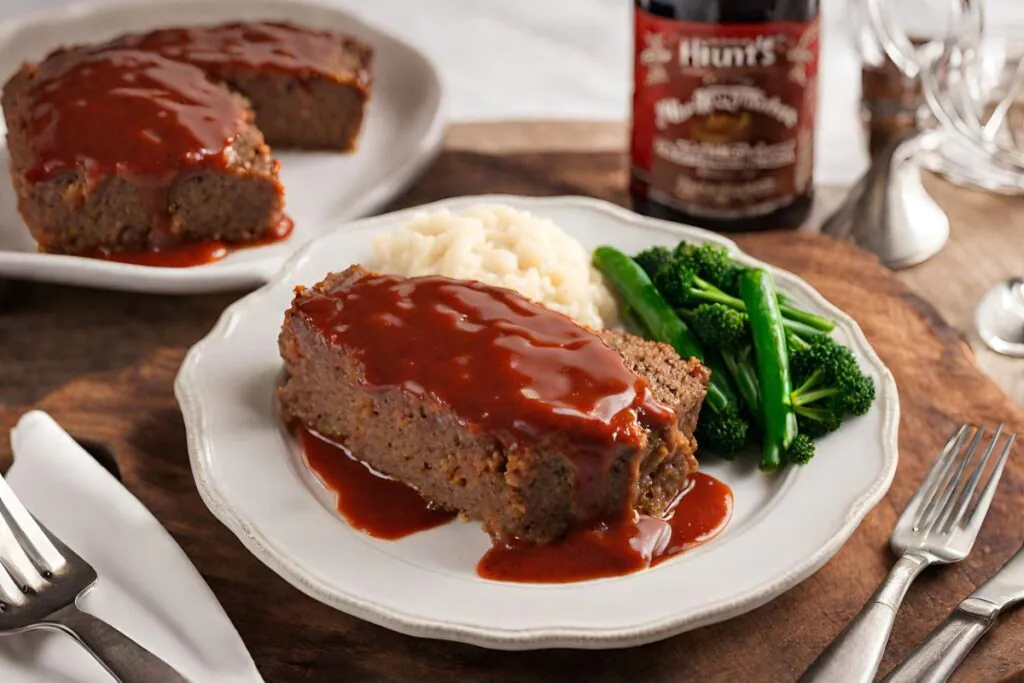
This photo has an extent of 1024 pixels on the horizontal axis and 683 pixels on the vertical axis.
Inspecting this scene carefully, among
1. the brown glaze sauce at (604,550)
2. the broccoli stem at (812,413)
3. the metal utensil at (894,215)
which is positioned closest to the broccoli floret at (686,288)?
the broccoli stem at (812,413)

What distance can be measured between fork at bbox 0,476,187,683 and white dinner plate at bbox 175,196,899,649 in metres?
0.47

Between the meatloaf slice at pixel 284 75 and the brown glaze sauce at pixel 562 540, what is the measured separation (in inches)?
120

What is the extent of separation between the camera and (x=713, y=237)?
5176mm

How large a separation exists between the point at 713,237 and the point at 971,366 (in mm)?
1209

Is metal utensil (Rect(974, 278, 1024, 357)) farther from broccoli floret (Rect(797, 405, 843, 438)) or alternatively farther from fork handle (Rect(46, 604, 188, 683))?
fork handle (Rect(46, 604, 188, 683))

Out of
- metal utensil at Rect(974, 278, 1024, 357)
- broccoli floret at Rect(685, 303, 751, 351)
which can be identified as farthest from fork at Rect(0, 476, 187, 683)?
metal utensil at Rect(974, 278, 1024, 357)

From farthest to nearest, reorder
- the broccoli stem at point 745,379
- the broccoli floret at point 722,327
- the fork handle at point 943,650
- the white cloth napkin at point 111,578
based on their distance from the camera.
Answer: the broccoli floret at point 722,327, the broccoli stem at point 745,379, the white cloth napkin at point 111,578, the fork handle at point 943,650

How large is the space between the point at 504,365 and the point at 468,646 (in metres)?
0.89

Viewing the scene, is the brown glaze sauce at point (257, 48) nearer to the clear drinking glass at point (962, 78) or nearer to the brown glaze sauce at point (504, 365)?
the brown glaze sauce at point (504, 365)

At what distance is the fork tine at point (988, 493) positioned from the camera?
3977mm

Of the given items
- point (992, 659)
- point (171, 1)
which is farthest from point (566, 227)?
point (171, 1)

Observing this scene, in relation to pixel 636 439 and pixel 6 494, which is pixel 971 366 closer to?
pixel 636 439

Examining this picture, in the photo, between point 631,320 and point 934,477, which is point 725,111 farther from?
point 934,477

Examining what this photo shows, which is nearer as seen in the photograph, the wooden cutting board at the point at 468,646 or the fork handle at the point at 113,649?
the fork handle at the point at 113,649
